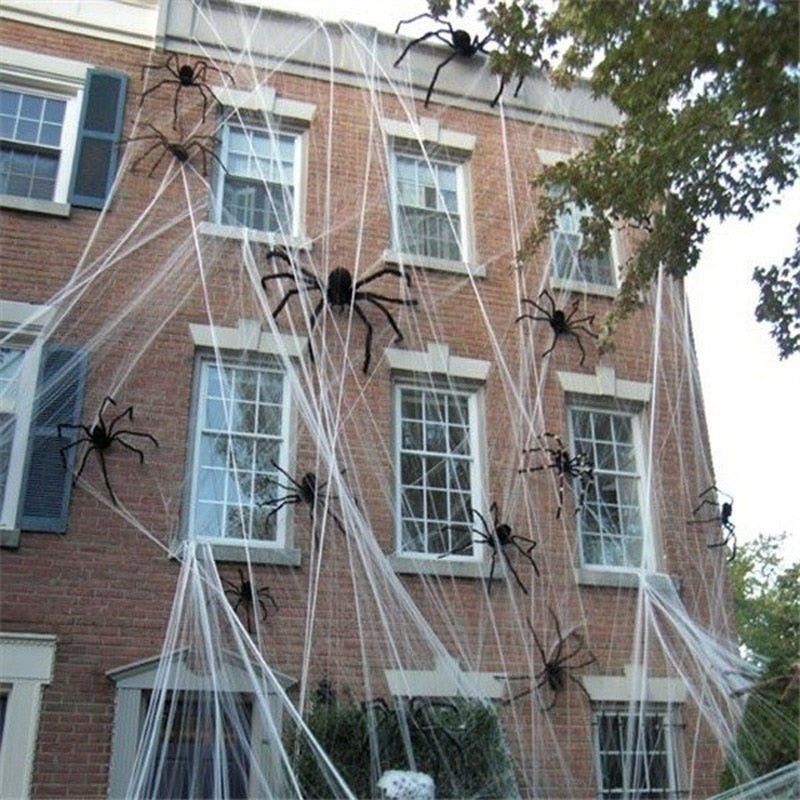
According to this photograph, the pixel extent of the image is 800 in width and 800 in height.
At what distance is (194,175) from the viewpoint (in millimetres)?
9195


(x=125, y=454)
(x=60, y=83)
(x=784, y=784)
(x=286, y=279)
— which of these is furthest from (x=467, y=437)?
(x=60, y=83)

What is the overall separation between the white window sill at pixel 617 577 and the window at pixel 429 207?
3.41m

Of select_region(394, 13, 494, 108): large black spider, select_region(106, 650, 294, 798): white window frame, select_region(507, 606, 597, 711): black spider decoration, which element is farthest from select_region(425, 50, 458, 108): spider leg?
select_region(106, 650, 294, 798): white window frame

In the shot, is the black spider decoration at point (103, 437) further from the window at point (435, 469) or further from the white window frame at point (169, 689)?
the window at point (435, 469)

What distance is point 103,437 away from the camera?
25.4ft

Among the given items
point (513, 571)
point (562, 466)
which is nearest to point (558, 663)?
point (513, 571)

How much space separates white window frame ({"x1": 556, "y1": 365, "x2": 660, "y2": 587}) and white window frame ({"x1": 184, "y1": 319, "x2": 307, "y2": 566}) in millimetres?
2770

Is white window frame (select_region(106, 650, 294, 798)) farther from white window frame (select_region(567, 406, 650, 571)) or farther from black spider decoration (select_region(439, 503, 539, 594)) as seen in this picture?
white window frame (select_region(567, 406, 650, 571))

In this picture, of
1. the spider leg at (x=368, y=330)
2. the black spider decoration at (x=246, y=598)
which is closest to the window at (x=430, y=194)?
the spider leg at (x=368, y=330)

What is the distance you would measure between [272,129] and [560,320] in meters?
3.58

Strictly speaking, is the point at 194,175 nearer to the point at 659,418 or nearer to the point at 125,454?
the point at 125,454

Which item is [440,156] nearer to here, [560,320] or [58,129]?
[560,320]

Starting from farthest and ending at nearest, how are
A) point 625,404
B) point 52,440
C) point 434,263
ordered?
point 625,404 → point 434,263 → point 52,440

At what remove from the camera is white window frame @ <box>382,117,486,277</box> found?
9719 millimetres
